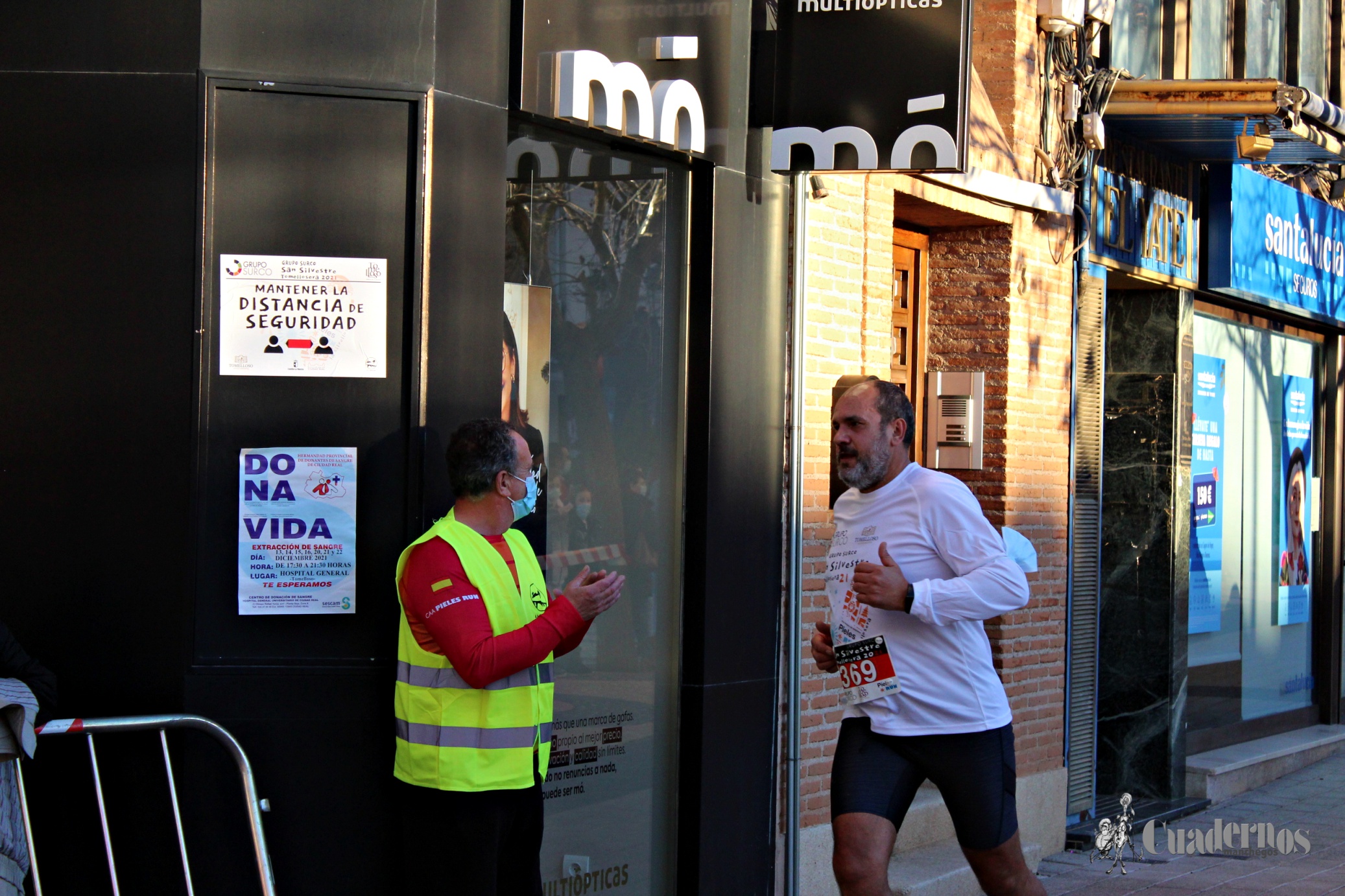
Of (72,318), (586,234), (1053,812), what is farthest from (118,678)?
(1053,812)

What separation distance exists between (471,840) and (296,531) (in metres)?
1.28

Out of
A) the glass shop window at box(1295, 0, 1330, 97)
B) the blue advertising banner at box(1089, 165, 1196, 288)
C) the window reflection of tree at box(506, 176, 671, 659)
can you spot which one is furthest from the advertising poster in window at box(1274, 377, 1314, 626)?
the window reflection of tree at box(506, 176, 671, 659)

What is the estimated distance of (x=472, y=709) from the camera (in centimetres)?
466

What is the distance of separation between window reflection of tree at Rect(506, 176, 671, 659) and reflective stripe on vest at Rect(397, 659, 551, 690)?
5.68ft

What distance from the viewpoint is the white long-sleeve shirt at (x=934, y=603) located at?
17.0 ft

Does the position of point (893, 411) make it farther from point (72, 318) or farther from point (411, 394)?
point (72, 318)

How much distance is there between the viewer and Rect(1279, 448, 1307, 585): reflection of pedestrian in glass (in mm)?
13766

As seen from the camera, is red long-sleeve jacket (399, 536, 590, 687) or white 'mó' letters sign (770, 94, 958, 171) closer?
red long-sleeve jacket (399, 536, 590, 687)

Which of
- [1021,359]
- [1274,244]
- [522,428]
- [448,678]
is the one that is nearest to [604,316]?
[522,428]

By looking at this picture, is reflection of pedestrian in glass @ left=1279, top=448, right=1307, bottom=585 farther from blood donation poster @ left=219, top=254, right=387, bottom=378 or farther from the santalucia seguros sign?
blood donation poster @ left=219, top=254, right=387, bottom=378

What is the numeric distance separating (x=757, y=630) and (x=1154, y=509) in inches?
187

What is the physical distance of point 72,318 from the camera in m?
5.21

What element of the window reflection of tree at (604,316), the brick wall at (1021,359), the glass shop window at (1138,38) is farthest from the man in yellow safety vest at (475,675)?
the glass shop window at (1138,38)

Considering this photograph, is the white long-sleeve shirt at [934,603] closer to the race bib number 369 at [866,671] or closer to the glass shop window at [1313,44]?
the race bib number 369 at [866,671]
